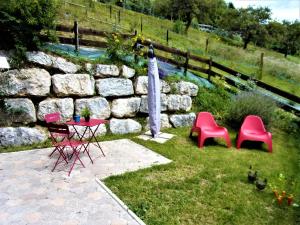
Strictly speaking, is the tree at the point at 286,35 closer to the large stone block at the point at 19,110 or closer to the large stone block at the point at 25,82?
the large stone block at the point at 25,82

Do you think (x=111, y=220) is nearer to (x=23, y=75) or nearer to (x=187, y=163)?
(x=187, y=163)

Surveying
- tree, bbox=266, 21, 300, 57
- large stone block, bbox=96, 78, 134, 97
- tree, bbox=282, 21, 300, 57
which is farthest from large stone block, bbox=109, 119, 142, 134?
tree, bbox=282, 21, 300, 57

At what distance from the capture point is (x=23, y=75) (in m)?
6.42

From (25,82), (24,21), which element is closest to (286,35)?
(24,21)

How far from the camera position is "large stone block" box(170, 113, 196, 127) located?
8602 mm

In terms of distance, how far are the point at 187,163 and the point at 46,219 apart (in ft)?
9.84

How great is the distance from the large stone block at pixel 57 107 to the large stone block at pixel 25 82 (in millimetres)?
212

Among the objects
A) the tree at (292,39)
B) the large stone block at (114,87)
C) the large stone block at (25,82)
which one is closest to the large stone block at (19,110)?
the large stone block at (25,82)

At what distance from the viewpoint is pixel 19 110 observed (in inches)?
252

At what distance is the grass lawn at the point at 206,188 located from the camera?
411 cm

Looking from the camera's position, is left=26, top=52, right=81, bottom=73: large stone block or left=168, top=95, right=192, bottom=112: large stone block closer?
left=26, top=52, right=81, bottom=73: large stone block

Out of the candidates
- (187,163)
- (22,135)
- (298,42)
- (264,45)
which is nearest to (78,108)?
(22,135)

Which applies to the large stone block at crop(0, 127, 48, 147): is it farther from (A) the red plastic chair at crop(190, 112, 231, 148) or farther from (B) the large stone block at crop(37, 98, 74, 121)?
(A) the red plastic chair at crop(190, 112, 231, 148)

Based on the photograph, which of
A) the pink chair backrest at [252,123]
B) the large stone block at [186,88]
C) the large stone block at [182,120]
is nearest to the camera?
the pink chair backrest at [252,123]
